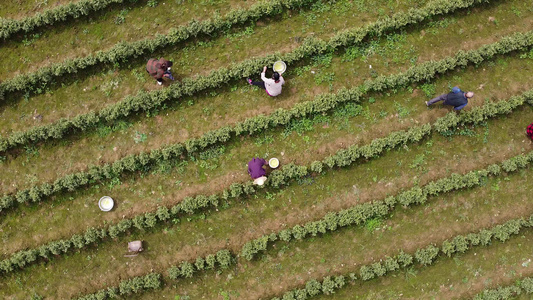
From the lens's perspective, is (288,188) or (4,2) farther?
(4,2)

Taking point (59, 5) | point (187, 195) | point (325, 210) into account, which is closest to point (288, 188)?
point (325, 210)

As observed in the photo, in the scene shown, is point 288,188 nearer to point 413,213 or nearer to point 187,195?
point 187,195

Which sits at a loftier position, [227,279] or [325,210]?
[325,210]

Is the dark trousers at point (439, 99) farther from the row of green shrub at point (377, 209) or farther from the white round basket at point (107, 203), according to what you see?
the white round basket at point (107, 203)

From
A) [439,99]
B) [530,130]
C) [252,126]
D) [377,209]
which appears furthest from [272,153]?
[530,130]

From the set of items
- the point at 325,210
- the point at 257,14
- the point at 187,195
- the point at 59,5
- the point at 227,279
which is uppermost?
the point at 59,5

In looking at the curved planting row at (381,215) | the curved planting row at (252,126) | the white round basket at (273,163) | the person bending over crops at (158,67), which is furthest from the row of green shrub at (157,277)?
the person bending over crops at (158,67)
